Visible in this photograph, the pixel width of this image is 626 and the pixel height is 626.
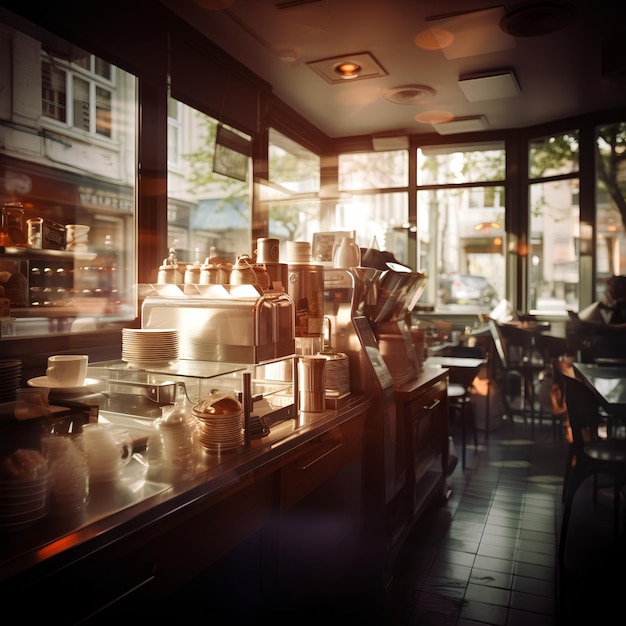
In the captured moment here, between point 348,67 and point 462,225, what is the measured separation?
10.5 ft

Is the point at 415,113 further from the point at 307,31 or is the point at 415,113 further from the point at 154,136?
the point at 154,136

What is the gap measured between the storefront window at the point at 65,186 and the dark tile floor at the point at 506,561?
209 cm

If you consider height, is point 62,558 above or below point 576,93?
below

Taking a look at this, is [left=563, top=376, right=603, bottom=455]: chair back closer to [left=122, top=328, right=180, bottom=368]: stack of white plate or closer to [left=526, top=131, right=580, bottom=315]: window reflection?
[left=122, top=328, right=180, bottom=368]: stack of white plate

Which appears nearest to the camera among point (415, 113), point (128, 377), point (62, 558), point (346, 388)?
point (62, 558)

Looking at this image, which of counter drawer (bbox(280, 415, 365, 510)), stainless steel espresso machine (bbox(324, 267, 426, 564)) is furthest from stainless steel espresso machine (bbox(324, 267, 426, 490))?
counter drawer (bbox(280, 415, 365, 510))

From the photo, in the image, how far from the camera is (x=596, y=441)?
3270 mm

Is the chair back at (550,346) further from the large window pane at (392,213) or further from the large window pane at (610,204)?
the large window pane at (392,213)

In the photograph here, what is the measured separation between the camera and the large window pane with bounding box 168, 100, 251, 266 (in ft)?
12.7

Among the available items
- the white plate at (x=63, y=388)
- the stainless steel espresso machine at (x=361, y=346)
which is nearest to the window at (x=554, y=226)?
the stainless steel espresso machine at (x=361, y=346)

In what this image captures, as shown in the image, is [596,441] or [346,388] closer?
[346,388]

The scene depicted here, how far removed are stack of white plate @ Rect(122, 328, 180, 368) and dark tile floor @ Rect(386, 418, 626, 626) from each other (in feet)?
4.95

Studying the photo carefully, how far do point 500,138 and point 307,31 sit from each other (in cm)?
358

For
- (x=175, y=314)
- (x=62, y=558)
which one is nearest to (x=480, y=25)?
(x=175, y=314)
